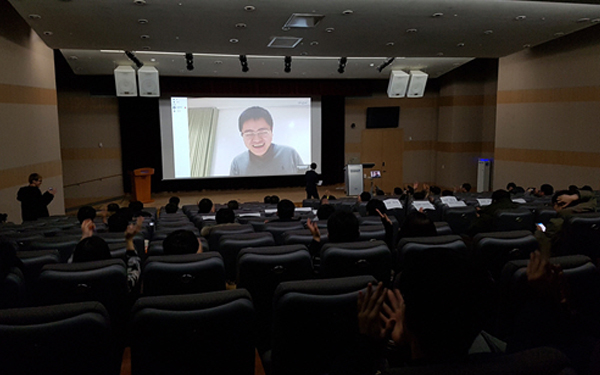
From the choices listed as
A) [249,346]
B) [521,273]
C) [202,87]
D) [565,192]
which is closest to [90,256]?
[249,346]

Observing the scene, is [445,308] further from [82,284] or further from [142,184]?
[142,184]

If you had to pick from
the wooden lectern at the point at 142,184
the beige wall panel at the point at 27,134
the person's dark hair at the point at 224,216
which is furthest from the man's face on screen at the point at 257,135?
the person's dark hair at the point at 224,216

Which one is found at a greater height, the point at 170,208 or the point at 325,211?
the point at 325,211

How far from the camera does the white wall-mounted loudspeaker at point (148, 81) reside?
11500 mm

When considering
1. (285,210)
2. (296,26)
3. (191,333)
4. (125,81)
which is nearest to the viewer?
(191,333)

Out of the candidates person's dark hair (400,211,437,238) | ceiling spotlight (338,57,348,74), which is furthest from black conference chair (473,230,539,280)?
ceiling spotlight (338,57,348,74)

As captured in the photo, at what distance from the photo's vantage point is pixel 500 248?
286 centimetres

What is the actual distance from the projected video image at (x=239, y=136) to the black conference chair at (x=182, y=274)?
12609 millimetres

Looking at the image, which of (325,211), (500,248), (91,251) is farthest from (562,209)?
(91,251)

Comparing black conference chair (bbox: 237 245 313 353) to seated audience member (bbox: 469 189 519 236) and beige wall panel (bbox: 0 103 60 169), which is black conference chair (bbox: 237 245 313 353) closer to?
seated audience member (bbox: 469 189 519 236)

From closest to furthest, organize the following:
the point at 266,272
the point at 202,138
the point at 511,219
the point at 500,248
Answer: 1. the point at 266,272
2. the point at 500,248
3. the point at 511,219
4. the point at 202,138

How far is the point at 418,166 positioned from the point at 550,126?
642 centimetres

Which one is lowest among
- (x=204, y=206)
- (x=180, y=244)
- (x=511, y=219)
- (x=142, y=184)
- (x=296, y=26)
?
(x=142, y=184)

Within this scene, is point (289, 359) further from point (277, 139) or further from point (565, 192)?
point (277, 139)
